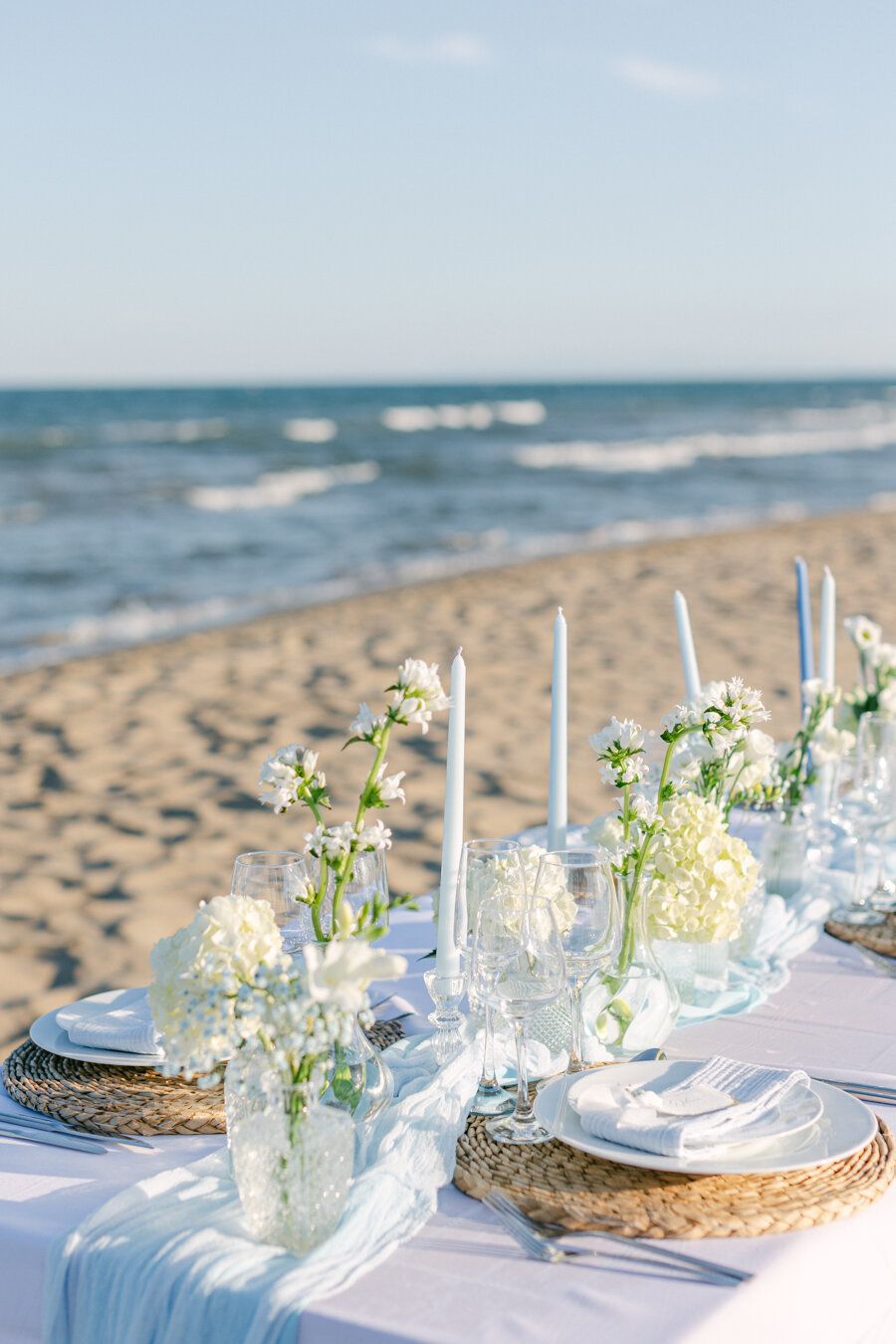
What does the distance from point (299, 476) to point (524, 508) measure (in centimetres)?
568

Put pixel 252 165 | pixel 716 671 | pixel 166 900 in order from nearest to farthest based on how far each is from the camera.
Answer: pixel 166 900, pixel 716 671, pixel 252 165

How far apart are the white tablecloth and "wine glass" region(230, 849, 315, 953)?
24 cm

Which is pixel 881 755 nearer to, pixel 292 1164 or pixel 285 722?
pixel 292 1164

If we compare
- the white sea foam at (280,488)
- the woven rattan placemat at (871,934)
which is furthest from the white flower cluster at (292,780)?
the white sea foam at (280,488)

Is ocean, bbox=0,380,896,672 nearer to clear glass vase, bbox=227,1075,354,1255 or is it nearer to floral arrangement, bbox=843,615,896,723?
floral arrangement, bbox=843,615,896,723

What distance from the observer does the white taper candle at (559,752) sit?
72.1 inches

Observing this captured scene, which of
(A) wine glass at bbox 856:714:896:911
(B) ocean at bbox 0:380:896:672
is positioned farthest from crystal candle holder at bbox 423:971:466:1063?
(B) ocean at bbox 0:380:896:672

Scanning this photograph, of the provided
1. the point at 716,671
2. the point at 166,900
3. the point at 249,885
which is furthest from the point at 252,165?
the point at 249,885

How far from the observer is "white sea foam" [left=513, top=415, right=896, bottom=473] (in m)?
24.8

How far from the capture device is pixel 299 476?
22281 millimetres

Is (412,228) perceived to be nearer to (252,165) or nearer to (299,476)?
(252,165)

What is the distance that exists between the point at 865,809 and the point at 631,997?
2.57ft

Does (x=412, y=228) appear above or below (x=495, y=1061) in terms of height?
above

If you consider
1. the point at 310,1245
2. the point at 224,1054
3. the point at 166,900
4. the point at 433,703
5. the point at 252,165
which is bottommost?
the point at 166,900
